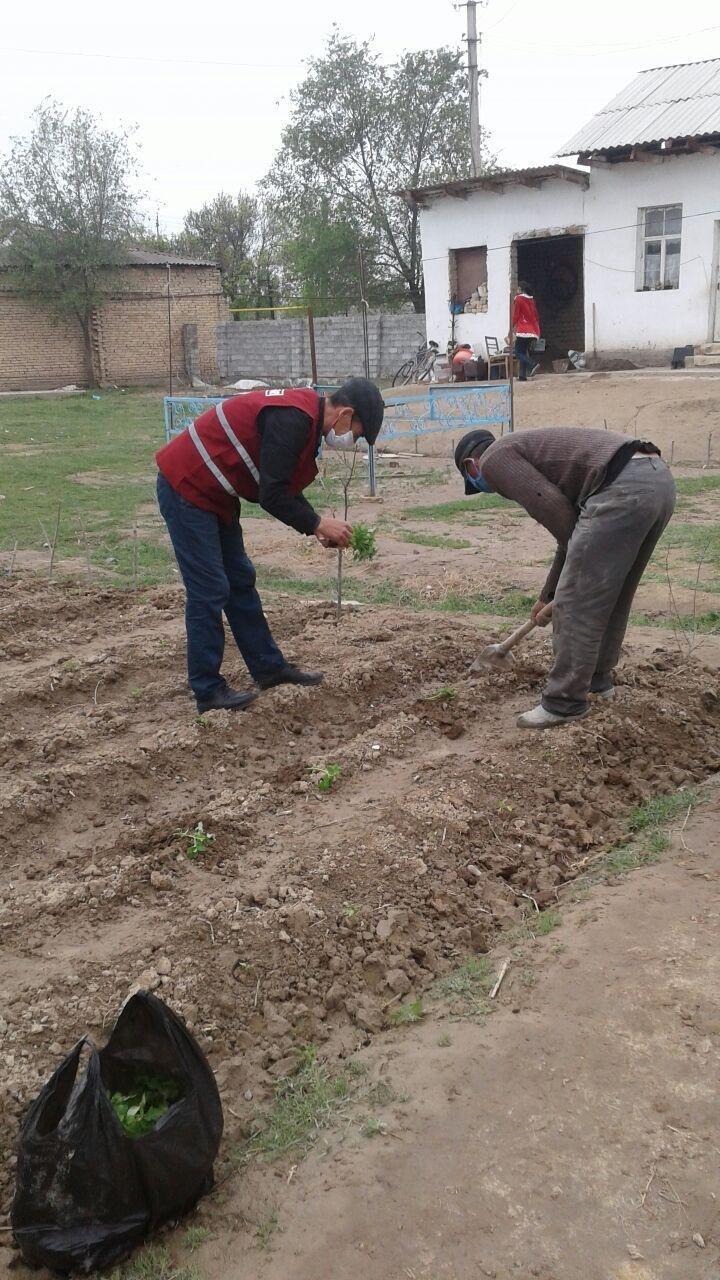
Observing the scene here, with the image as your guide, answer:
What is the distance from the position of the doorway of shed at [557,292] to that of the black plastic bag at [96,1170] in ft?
68.1

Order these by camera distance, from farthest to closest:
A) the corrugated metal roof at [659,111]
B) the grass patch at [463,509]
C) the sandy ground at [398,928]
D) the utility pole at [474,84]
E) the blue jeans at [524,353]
Answer: the utility pole at [474,84] < the blue jeans at [524,353] < the corrugated metal roof at [659,111] < the grass patch at [463,509] < the sandy ground at [398,928]

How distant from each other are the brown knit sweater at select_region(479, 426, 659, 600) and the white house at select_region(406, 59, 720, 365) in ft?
44.5

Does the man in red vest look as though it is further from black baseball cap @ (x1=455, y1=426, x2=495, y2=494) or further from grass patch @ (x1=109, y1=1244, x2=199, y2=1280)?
grass patch @ (x1=109, y1=1244, x2=199, y2=1280)

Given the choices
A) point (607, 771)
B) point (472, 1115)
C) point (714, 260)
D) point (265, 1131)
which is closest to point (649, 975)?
point (472, 1115)

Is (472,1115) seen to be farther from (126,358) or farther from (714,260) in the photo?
(126,358)

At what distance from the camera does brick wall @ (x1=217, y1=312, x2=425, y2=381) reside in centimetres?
2422

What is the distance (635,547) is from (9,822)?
256 cm

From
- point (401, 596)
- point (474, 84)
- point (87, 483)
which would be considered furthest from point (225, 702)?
point (474, 84)

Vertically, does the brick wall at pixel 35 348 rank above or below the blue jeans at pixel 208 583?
above

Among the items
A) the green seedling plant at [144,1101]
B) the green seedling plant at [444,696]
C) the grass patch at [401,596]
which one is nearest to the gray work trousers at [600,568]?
the green seedling plant at [444,696]

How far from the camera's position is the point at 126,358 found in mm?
28359

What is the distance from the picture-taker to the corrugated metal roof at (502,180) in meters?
18.0

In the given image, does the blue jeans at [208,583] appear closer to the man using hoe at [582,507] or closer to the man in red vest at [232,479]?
the man in red vest at [232,479]

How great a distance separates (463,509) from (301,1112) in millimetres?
A: 7676
